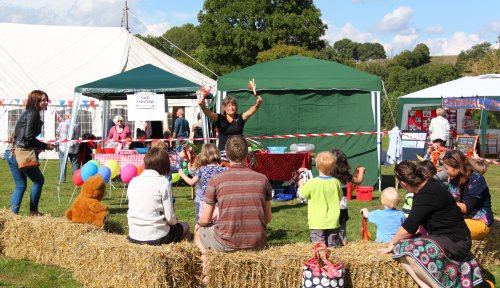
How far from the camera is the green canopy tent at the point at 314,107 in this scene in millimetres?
12836

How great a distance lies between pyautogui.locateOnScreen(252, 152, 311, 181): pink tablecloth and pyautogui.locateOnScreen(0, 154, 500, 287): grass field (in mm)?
526

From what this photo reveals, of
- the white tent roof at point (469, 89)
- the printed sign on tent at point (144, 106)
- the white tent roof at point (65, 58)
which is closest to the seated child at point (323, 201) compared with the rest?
the printed sign on tent at point (144, 106)

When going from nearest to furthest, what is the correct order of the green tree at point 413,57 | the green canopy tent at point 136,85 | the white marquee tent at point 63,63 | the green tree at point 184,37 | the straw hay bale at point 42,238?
the straw hay bale at point 42,238, the green canopy tent at point 136,85, the white marquee tent at point 63,63, the green tree at point 413,57, the green tree at point 184,37

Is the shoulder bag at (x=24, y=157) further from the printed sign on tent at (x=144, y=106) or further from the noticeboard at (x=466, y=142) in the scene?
the noticeboard at (x=466, y=142)

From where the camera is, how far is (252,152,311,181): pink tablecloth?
1124 centimetres

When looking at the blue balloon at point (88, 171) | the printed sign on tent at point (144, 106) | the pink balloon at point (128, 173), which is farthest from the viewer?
the printed sign on tent at point (144, 106)

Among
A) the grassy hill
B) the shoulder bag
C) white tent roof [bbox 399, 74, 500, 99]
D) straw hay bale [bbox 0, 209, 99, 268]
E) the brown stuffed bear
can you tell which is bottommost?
straw hay bale [bbox 0, 209, 99, 268]

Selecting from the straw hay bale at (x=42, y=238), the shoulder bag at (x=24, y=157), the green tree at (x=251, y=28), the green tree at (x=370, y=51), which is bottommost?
the straw hay bale at (x=42, y=238)

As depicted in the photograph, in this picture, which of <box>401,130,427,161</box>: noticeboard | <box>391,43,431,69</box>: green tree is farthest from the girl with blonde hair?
<box>391,43,431,69</box>: green tree

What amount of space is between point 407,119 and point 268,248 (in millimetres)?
18433

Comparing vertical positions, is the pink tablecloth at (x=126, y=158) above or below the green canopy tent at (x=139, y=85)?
below

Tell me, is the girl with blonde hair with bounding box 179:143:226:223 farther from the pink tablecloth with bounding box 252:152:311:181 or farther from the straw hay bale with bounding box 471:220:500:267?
the pink tablecloth with bounding box 252:152:311:181

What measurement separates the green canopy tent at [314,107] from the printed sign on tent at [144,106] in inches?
52.2

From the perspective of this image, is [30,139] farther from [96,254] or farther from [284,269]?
[284,269]
